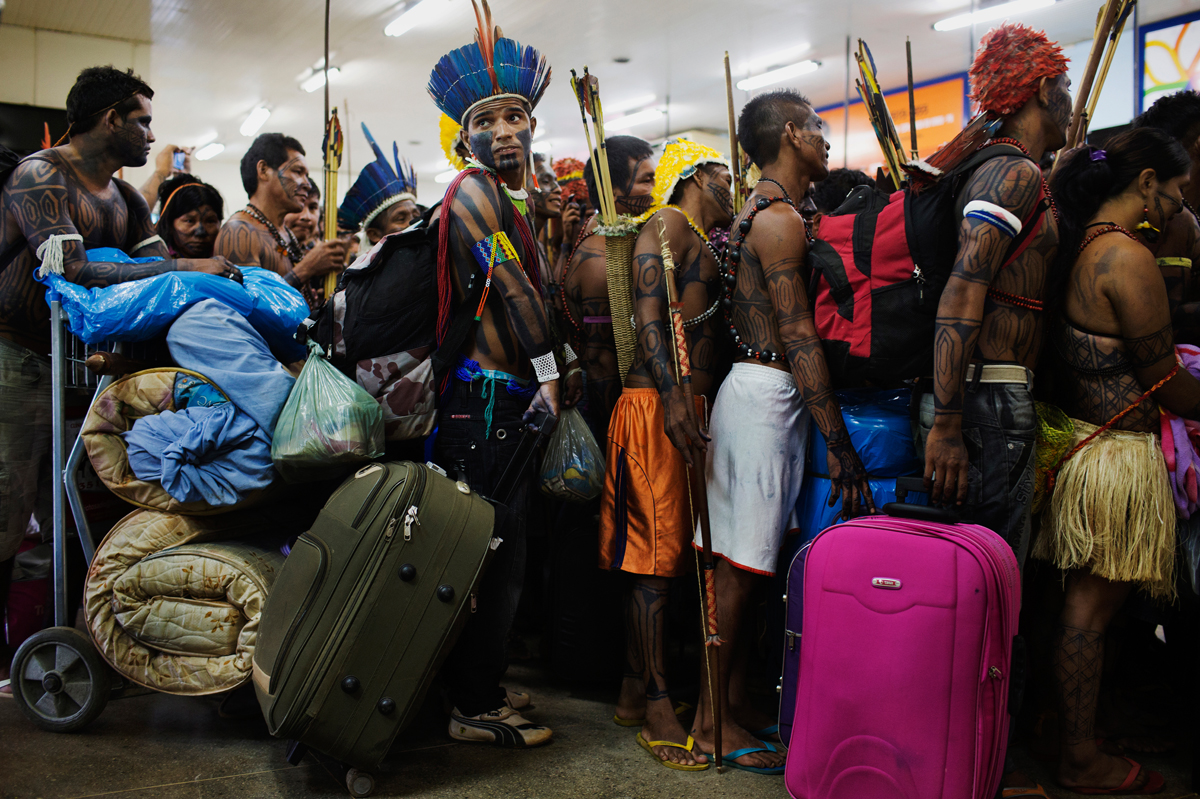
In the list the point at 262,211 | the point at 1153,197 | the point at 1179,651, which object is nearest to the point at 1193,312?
the point at 1153,197

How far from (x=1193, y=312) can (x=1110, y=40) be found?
1.01 metres

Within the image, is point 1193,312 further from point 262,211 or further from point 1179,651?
point 262,211

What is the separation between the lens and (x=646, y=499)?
2.50 meters

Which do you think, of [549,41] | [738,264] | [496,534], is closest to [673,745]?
[496,534]

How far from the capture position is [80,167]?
2.81 meters

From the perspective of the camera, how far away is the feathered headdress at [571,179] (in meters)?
4.62

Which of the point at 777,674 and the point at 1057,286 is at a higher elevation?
the point at 1057,286

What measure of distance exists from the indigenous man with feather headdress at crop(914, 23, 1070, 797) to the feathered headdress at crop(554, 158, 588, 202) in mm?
2512

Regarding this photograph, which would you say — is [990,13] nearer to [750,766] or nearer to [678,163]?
[678,163]

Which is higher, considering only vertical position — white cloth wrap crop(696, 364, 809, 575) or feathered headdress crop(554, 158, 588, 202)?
feathered headdress crop(554, 158, 588, 202)

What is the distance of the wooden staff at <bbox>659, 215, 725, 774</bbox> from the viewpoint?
2234 millimetres

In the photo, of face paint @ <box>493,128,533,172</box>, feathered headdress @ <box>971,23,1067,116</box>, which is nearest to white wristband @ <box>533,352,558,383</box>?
face paint @ <box>493,128,533,172</box>

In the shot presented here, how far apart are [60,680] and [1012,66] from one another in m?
3.24

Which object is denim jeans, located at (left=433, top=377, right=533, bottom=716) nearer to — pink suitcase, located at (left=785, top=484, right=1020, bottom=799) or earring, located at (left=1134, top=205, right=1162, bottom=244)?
pink suitcase, located at (left=785, top=484, right=1020, bottom=799)
